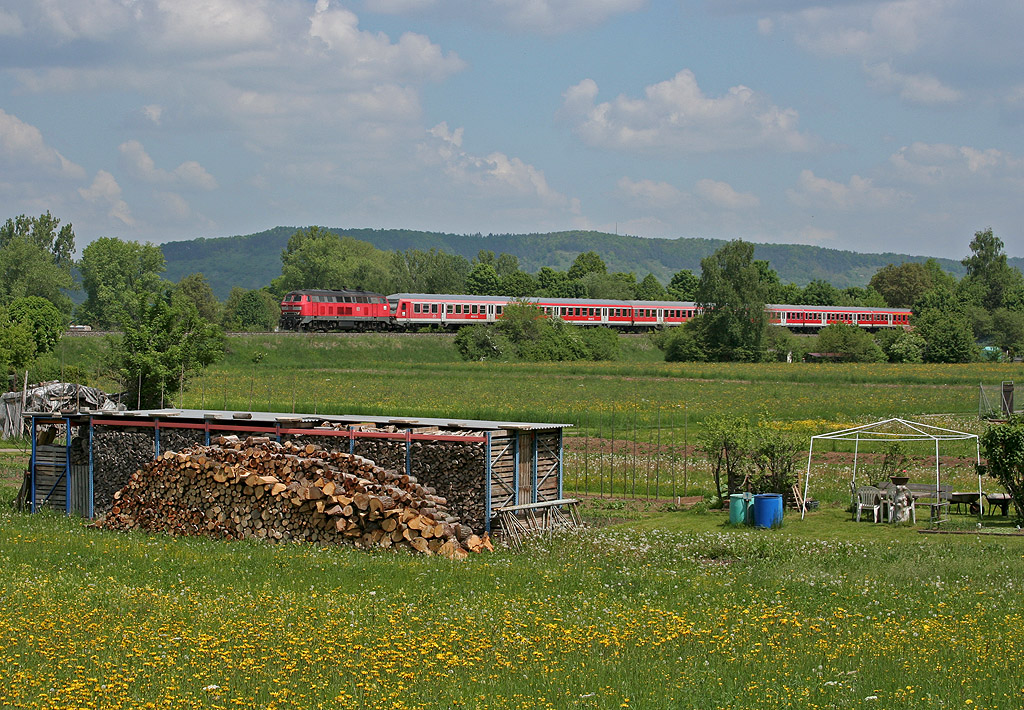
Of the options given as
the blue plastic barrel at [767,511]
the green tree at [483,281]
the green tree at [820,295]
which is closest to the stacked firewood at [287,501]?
the blue plastic barrel at [767,511]

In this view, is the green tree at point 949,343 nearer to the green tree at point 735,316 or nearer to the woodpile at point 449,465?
the green tree at point 735,316

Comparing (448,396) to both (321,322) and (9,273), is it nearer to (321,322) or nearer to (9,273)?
(321,322)

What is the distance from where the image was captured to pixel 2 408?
40.9 metres

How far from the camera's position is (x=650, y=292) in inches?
7362

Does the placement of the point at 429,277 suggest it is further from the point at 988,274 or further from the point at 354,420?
the point at 354,420

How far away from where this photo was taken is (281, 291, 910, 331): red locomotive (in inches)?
3393

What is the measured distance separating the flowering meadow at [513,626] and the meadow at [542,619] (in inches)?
1.5

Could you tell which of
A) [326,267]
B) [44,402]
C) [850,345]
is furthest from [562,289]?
[44,402]

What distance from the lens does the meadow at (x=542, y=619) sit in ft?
32.1

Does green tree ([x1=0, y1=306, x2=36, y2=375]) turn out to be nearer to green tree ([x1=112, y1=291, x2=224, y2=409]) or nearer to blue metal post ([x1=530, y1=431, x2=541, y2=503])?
green tree ([x1=112, y1=291, x2=224, y2=409])

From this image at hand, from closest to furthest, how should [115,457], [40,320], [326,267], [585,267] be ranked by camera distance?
[115,457]
[40,320]
[326,267]
[585,267]

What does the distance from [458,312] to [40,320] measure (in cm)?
3501

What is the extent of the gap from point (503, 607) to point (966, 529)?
458 inches

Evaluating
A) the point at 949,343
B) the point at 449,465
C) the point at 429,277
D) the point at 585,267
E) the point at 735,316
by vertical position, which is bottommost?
the point at 449,465
